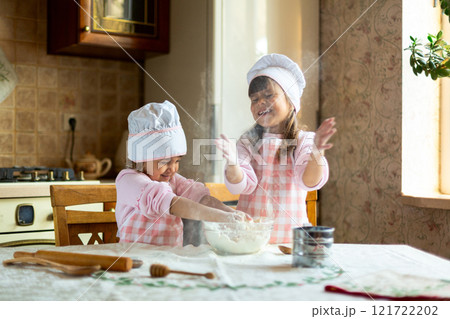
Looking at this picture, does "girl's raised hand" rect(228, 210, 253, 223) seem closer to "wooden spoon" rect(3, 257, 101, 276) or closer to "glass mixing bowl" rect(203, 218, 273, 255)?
"glass mixing bowl" rect(203, 218, 273, 255)

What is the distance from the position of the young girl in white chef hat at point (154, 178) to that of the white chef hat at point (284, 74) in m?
0.14

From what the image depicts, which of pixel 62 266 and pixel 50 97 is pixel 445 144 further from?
pixel 50 97

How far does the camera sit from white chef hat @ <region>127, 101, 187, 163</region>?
2.26 ft

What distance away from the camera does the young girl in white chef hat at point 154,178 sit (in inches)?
27.0

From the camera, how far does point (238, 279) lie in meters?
0.46

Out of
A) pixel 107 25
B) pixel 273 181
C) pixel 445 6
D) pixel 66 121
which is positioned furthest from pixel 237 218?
pixel 66 121

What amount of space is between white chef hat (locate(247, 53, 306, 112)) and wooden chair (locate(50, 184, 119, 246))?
0.29 m

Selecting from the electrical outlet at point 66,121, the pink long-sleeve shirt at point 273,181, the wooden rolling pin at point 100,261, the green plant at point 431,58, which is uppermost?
the green plant at point 431,58

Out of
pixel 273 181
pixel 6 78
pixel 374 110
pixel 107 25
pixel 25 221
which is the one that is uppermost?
pixel 107 25

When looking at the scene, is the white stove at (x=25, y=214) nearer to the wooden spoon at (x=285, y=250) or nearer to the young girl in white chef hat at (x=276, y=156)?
the young girl in white chef hat at (x=276, y=156)

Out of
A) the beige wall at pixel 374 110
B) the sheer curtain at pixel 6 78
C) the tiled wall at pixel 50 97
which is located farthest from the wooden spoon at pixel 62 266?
the sheer curtain at pixel 6 78

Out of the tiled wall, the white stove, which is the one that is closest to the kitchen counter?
the white stove

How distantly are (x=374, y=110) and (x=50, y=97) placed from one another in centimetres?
86
